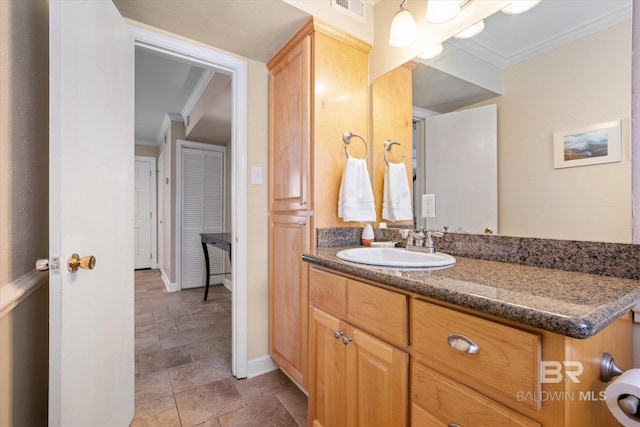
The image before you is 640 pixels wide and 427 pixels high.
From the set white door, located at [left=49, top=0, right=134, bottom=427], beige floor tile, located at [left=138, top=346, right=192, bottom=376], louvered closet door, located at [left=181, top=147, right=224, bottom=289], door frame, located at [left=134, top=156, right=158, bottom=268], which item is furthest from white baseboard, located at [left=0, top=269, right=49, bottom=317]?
door frame, located at [left=134, top=156, right=158, bottom=268]

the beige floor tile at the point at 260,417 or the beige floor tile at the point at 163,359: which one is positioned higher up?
the beige floor tile at the point at 163,359

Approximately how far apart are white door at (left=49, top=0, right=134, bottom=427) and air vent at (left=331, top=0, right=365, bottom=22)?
3.64 ft

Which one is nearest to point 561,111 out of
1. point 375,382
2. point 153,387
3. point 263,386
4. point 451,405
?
point 451,405

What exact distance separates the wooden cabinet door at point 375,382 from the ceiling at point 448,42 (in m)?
1.09

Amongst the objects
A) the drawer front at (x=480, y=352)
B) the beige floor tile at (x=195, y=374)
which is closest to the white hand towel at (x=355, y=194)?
the drawer front at (x=480, y=352)

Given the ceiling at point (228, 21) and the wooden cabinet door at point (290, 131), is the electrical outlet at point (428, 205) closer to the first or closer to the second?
the wooden cabinet door at point (290, 131)

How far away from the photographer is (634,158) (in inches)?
32.3

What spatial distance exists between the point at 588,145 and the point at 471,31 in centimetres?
72

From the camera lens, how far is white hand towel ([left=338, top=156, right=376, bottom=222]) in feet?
5.00

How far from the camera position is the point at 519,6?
3.56 ft

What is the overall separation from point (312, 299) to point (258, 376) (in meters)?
0.99

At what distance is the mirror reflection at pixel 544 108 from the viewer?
2.79 ft

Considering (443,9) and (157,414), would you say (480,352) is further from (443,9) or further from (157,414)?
(157,414)

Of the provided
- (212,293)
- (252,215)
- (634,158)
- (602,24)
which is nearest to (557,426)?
(634,158)
